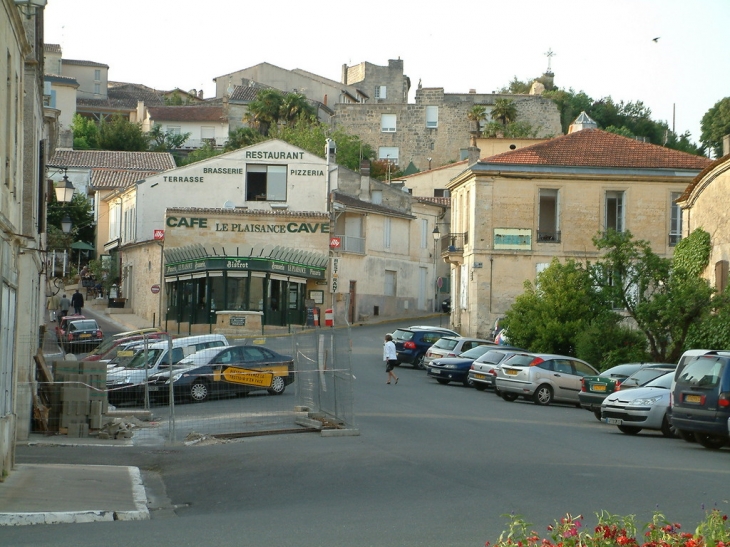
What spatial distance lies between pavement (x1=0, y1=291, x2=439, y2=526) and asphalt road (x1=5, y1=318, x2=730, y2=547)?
0.31 meters

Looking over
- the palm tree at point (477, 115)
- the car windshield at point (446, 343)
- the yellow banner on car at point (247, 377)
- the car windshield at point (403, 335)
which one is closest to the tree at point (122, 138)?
the palm tree at point (477, 115)

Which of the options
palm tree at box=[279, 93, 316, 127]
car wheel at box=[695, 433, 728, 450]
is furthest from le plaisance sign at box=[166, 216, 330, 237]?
car wheel at box=[695, 433, 728, 450]

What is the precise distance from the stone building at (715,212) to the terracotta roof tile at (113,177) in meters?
47.1

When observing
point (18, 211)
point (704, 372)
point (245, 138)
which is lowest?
point (704, 372)

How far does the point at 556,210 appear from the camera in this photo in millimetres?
48531

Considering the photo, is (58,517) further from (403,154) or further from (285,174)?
(403,154)

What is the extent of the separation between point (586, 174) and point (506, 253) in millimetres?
5100

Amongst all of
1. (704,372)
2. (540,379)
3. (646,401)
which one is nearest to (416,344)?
(540,379)

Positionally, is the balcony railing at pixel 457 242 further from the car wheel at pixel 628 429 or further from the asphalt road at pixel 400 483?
the car wheel at pixel 628 429

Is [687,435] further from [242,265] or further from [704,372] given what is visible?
[242,265]

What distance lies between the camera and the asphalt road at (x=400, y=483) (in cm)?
1038

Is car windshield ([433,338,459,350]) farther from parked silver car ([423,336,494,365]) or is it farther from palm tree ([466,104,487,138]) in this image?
palm tree ([466,104,487,138])

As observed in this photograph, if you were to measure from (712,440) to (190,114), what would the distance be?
87.9m

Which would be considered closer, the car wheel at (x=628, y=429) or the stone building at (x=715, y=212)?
the car wheel at (x=628, y=429)
